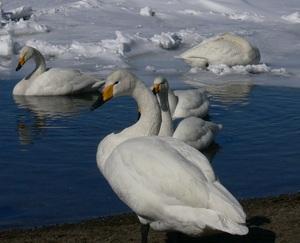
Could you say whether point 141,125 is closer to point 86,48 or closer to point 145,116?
point 145,116

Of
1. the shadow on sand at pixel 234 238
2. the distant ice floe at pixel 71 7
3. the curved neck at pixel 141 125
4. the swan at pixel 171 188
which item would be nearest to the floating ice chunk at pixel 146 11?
the distant ice floe at pixel 71 7

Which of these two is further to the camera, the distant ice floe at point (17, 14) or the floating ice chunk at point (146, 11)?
the floating ice chunk at point (146, 11)

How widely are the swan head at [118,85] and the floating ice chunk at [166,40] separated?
351 inches

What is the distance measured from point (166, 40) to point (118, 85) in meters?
9.03

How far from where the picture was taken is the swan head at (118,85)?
637 centimetres

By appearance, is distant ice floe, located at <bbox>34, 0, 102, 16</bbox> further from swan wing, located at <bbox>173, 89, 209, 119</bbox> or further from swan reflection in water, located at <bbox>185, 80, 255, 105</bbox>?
swan wing, located at <bbox>173, 89, 209, 119</bbox>

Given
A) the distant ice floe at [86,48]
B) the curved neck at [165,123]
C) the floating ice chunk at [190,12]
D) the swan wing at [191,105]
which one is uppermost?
the curved neck at [165,123]

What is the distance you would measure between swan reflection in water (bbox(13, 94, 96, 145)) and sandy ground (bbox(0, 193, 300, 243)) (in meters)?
2.87

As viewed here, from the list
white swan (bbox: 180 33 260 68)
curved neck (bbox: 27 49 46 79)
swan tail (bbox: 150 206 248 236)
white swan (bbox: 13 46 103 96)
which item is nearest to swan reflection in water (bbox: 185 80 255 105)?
white swan (bbox: 180 33 260 68)

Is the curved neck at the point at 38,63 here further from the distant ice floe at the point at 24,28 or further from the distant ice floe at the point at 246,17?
the distant ice floe at the point at 246,17

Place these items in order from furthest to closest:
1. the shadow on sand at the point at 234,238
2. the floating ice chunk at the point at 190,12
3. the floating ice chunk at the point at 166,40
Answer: the floating ice chunk at the point at 190,12, the floating ice chunk at the point at 166,40, the shadow on sand at the point at 234,238

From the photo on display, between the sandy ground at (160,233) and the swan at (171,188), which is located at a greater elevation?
the swan at (171,188)

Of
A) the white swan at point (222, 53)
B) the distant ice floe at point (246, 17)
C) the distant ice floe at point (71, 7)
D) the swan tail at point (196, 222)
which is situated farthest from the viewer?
the distant ice floe at point (246, 17)

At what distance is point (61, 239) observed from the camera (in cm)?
599
